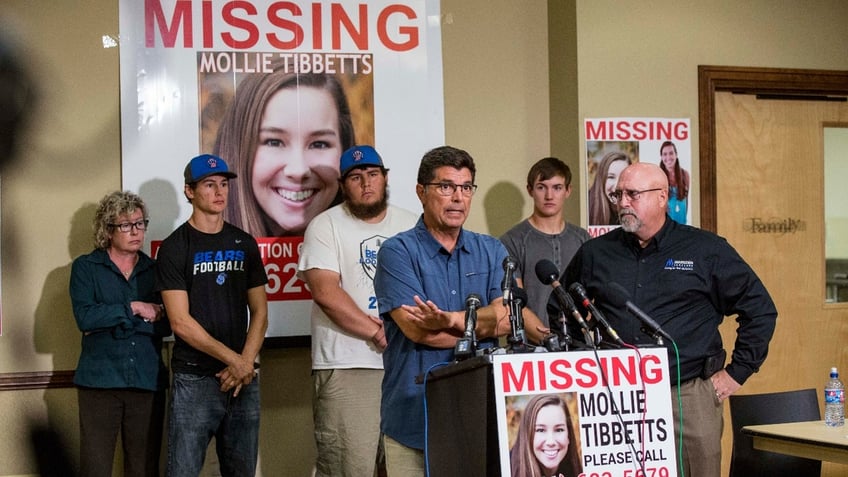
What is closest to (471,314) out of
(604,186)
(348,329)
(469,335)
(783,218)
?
(469,335)

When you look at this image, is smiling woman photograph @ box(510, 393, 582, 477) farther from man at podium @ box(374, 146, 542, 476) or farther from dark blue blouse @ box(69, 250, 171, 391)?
dark blue blouse @ box(69, 250, 171, 391)

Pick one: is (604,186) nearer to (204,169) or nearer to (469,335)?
(204,169)

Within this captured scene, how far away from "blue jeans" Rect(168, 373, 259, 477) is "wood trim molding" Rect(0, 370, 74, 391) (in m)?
0.88

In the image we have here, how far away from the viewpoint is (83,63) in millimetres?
5227

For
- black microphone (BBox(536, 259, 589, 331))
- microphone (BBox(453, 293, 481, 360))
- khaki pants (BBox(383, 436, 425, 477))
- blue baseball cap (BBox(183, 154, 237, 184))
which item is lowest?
khaki pants (BBox(383, 436, 425, 477))

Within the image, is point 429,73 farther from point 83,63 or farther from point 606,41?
point 83,63

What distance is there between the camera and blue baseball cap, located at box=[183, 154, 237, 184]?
470cm

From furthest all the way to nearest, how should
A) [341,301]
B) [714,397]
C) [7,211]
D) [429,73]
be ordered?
[429,73]
[7,211]
[341,301]
[714,397]

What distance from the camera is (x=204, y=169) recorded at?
4.71 m

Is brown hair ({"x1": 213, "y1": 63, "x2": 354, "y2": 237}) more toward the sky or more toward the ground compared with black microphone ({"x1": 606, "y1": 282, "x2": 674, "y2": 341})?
more toward the sky

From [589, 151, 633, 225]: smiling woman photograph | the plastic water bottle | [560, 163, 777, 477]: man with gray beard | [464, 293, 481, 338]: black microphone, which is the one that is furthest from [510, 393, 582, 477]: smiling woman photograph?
[589, 151, 633, 225]: smiling woman photograph

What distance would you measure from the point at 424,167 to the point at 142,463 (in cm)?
233

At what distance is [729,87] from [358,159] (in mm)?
2511

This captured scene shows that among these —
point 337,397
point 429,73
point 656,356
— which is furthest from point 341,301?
point 656,356
